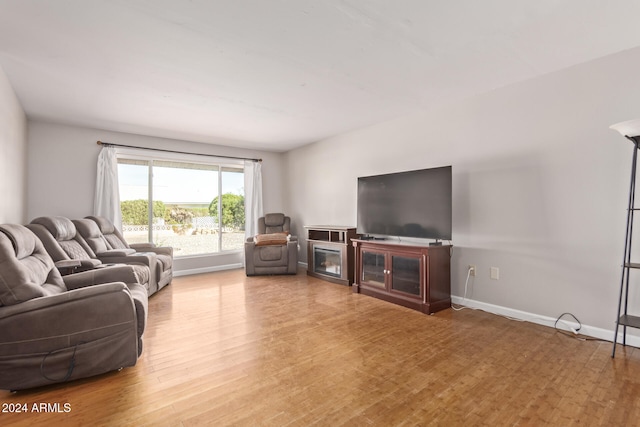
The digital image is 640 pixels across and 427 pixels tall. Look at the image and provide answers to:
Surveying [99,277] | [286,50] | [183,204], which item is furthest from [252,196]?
[286,50]

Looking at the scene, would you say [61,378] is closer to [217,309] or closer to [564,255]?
[217,309]

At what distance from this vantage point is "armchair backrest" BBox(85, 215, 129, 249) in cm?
404

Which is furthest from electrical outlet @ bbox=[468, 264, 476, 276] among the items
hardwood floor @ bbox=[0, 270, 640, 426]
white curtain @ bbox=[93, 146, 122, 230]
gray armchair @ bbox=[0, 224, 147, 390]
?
white curtain @ bbox=[93, 146, 122, 230]

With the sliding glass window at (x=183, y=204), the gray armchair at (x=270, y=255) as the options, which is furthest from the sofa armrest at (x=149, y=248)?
the gray armchair at (x=270, y=255)

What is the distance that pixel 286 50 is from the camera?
92.6 inches

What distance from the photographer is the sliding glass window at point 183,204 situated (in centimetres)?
489

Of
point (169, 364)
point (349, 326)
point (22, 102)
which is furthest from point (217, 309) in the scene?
point (22, 102)

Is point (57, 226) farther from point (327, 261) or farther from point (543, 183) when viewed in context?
point (543, 183)

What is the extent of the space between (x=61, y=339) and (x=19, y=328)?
8.6 inches

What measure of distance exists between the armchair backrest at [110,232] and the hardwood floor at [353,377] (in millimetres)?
1624

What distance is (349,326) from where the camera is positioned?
2775mm

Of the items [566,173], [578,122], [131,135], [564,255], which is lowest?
Answer: [564,255]

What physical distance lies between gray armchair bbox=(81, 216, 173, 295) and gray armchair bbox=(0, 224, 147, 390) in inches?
61.4

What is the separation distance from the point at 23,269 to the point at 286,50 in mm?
2379
